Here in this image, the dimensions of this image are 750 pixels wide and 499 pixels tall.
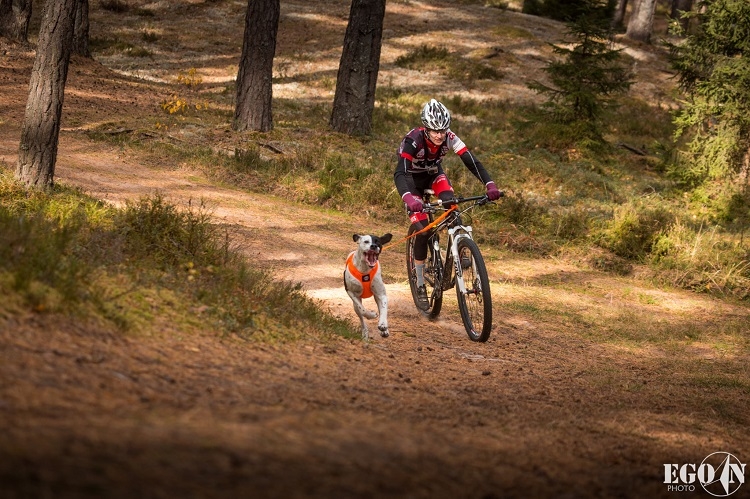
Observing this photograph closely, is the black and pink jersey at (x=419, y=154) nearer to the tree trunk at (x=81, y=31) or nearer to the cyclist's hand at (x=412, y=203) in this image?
the cyclist's hand at (x=412, y=203)

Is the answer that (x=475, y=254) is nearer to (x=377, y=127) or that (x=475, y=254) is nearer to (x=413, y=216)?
(x=413, y=216)

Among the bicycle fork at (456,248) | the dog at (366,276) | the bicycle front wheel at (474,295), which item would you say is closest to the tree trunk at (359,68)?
the bicycle fork at (456,248)

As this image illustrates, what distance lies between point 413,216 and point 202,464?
618cm

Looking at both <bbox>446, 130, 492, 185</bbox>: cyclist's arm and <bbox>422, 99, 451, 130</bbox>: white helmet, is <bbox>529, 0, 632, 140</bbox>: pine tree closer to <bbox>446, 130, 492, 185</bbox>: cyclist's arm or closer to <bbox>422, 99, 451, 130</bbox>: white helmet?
<bbox>446, 130, 492, 185</bbox>: cyclist's arm

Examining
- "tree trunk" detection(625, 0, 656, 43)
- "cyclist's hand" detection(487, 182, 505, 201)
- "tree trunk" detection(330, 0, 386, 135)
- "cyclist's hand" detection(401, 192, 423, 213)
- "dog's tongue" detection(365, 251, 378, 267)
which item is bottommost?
"dog's tongue" detection(365, 251, 378, 267)

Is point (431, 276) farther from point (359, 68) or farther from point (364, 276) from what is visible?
point (359, 68)

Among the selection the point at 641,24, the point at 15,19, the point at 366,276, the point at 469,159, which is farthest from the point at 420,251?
the point at 641,24

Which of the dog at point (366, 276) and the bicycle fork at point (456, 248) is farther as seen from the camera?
the bicycle fork at point (456, 248)

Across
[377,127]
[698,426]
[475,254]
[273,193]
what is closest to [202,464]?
[698,426]

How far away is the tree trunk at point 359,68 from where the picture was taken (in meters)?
18.5

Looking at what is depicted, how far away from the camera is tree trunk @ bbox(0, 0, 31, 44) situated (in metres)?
23.7

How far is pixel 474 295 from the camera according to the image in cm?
836

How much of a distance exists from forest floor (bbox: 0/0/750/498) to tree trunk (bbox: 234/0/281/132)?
5637mm

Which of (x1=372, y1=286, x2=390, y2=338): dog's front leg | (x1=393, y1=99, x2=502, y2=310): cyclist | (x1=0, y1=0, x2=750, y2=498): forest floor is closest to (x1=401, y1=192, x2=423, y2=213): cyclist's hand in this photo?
(x1=393, y1=99, x2=502, y2=310): cyclist
